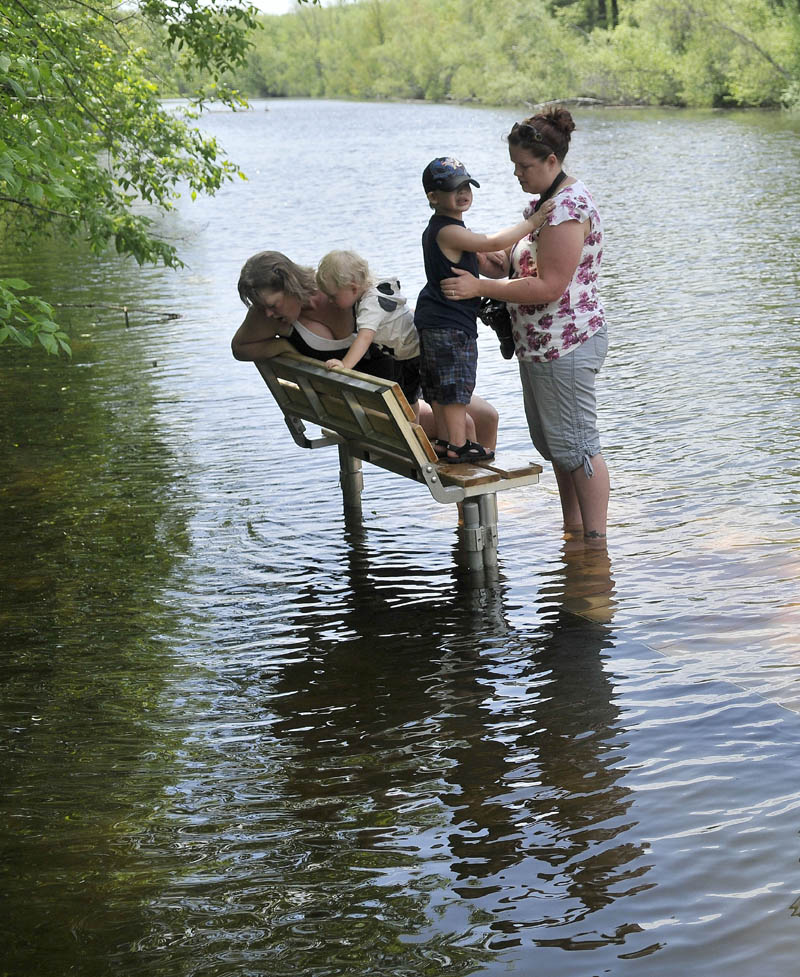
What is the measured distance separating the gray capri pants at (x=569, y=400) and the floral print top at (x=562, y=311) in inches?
2.1

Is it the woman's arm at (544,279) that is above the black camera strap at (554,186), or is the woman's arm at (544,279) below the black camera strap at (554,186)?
below

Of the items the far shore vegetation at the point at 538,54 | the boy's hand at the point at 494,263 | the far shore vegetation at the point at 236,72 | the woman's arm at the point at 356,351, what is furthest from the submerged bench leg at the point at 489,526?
the far shore vegetation at the point at 538,54

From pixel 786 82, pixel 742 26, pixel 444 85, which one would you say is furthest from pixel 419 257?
pixel 444 85

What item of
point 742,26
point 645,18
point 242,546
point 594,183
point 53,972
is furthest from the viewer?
point 645,18

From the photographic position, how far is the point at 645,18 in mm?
60469

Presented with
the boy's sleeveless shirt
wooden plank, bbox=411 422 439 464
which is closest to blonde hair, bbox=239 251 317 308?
the boy's sleeveless shirt

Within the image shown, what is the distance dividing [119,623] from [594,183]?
23432 millimetres

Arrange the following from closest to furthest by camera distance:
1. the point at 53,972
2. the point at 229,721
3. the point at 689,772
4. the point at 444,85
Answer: the point at 53,972
the point at 689,772
the point at 229,721
the point at 444,85

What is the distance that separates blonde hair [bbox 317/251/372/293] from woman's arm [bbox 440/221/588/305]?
0.47m

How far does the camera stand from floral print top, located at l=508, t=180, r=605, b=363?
5.52 meters

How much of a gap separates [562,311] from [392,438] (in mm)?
976

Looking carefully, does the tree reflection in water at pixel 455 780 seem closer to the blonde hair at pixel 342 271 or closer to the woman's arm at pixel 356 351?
the woman's arm at pixel 356 351

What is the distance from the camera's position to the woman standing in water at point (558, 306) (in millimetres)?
5297

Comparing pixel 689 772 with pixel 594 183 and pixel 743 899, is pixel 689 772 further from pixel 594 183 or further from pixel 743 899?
pixel 594 183
